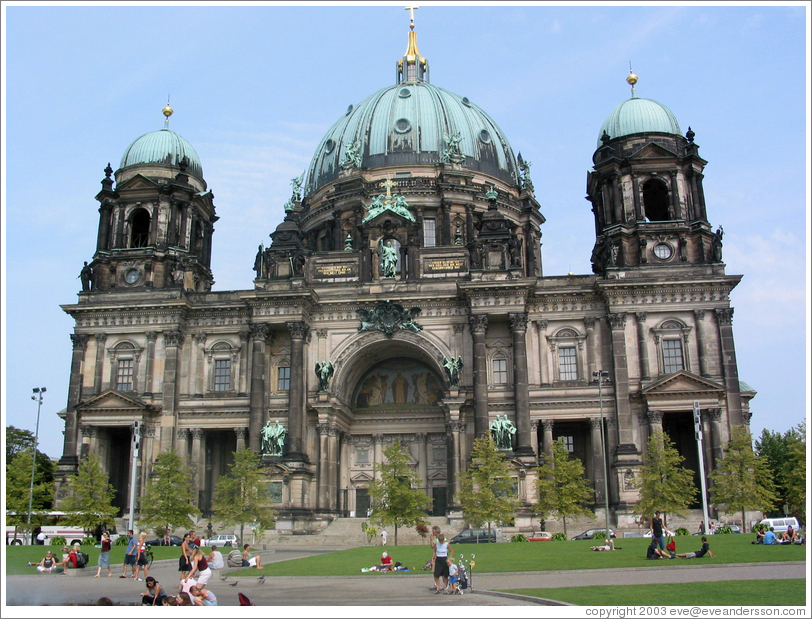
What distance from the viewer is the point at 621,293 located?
176 ft

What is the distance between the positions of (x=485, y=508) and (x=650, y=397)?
1384 centimetres

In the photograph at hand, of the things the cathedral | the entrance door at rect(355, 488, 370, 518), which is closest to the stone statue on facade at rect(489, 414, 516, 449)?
the cathedral

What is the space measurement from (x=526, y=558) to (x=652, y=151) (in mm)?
36194

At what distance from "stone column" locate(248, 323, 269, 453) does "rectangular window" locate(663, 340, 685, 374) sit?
84.9 ft

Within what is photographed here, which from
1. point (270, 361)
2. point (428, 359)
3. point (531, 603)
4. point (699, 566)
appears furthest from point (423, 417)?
point (531, 603)

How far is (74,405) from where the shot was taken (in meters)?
56.3

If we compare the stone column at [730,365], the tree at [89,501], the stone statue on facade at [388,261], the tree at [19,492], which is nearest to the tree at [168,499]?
the tree at [89,501]

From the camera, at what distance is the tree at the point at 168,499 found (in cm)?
4725

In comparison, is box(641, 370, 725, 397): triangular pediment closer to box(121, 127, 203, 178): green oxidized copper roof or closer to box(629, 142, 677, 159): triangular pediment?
box(629, 142, 677, 159): triangular pediment

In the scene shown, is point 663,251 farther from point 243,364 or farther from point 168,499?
point 168,499

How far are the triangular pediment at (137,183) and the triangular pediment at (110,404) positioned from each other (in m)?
15.2

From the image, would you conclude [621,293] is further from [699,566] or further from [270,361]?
[699,566]

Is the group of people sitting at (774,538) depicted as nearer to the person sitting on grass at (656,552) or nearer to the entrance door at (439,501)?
the person sitting on grass at (656,552)

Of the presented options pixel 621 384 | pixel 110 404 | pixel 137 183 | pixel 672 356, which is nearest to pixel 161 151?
pixel 137 183
